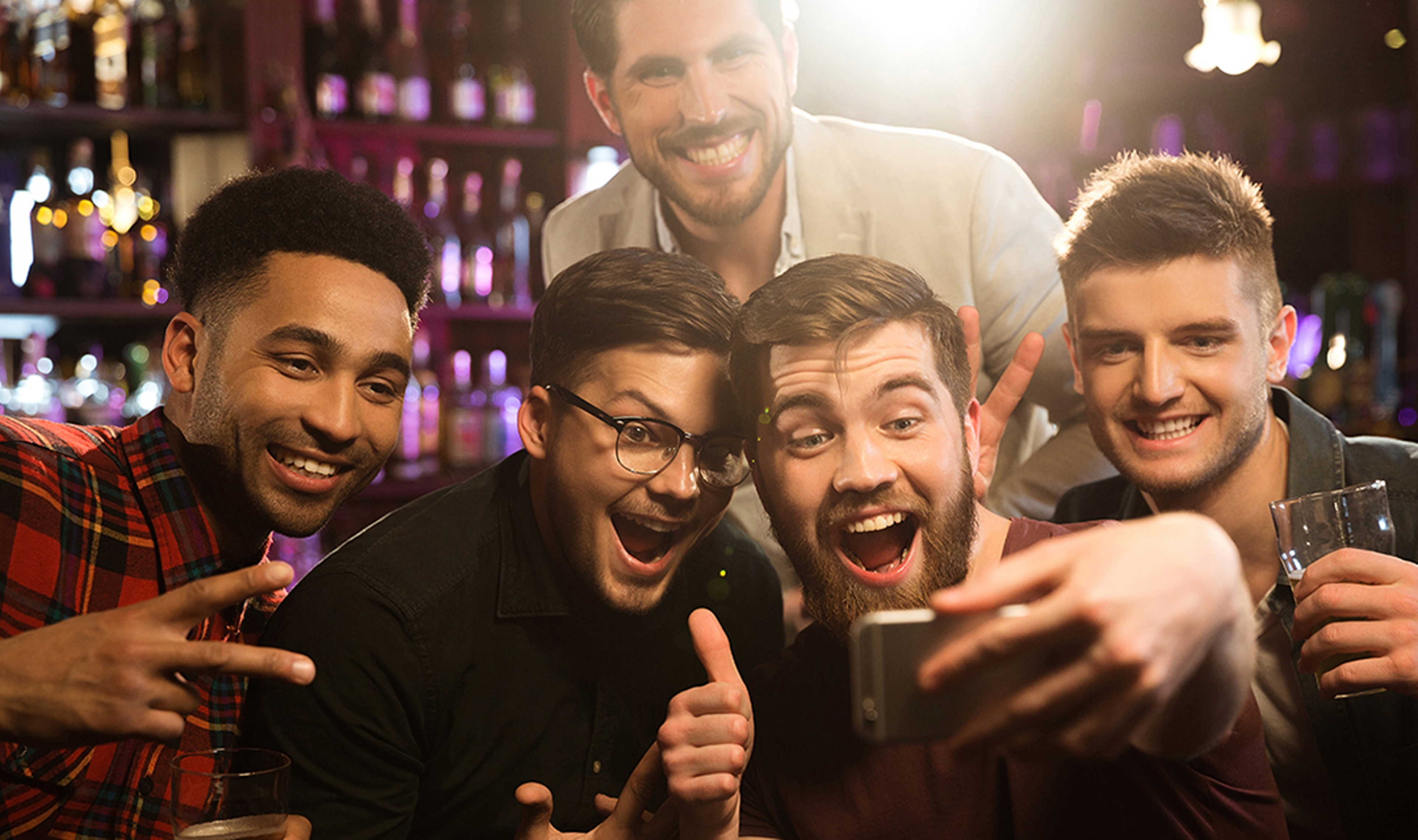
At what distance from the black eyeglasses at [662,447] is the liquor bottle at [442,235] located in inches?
61.2

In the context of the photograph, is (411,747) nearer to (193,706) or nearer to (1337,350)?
(193,706)

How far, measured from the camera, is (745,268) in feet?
5.80

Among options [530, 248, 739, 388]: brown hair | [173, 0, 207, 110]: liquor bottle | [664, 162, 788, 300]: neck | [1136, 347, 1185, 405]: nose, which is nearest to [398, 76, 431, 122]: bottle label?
[173, 0, 207, 110]: liquor bottle

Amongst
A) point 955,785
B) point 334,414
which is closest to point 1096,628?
point 955,785

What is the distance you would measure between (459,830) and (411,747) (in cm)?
15

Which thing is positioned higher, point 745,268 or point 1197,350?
point 745,268

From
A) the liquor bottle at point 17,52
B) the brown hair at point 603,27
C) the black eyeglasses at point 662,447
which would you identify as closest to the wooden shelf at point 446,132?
the liquor bottle at point 17,52

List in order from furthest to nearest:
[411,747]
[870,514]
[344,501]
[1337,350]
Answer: [1337,350], [344,501], [411,747], [870,514]

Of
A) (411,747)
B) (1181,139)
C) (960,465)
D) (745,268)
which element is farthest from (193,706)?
(1181,139)

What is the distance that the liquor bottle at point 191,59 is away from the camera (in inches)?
113

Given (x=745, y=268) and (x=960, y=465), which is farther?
→ (x=745, y=268)

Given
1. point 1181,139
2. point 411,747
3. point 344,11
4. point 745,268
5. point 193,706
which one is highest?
point 344,11

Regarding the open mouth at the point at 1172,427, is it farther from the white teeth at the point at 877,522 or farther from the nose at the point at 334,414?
the nose at the point at 334,414

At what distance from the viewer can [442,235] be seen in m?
2.99
